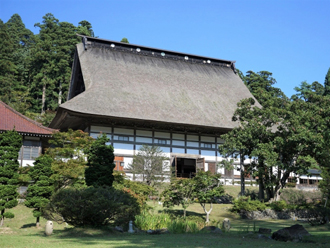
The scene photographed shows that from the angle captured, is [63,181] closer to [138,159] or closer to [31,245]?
[138,159]

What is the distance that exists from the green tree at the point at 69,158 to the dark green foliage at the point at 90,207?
15.2 feet

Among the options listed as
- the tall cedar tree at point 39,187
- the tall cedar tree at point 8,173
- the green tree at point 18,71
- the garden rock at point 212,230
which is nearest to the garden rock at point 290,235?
the garden rock at point 212,230

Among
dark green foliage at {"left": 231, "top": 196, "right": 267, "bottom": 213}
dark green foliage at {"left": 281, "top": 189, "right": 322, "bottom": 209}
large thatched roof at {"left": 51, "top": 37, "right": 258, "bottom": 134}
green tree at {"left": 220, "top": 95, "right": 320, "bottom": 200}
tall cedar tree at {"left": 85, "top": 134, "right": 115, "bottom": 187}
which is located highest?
large thatched roof at {"left": 51, "top": 37, "right": 258, "bottom": 134}

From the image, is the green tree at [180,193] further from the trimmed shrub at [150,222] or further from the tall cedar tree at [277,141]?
the tall cedar tree at [277,141]

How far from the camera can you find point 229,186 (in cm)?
2780

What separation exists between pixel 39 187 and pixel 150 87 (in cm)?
1676

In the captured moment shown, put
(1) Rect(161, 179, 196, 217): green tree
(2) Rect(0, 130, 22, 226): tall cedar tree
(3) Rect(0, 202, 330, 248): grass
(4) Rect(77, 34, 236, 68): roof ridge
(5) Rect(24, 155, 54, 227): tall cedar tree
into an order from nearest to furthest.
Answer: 1. (3) Rect(0, 202, 330, 248): grass
2. (2) Rect(0, 130, 22, 226): tall cedar tree
3. (5) Rect(24, 155, 54, 227): tall cedar tree
4. (1) Rect(161, 179, 196, 217): green tree
5. (4) Rect(77, 34, 236, 68): roof ridge

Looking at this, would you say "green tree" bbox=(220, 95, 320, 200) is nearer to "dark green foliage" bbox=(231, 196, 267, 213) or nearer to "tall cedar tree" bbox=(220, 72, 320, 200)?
"tall cedar tree" bbox=(220, 72, 320, 200)

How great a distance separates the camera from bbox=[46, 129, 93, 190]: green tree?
18.2m

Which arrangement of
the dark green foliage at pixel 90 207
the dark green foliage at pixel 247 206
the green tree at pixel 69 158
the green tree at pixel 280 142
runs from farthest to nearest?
the green tree at pixel 280 142, the dark green foliage at pixel 247 206, the green tree at pixel 69 158, the dark green foliage at pixel 90 207

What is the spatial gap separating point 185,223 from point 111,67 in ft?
69.5

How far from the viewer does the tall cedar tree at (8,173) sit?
48.5ft

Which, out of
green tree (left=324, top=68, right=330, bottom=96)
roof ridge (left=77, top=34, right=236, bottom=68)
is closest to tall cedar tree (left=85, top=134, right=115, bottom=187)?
roof ridge (left=77, top=34, right=236, bottom=68)

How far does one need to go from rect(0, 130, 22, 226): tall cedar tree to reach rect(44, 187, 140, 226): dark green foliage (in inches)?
130
